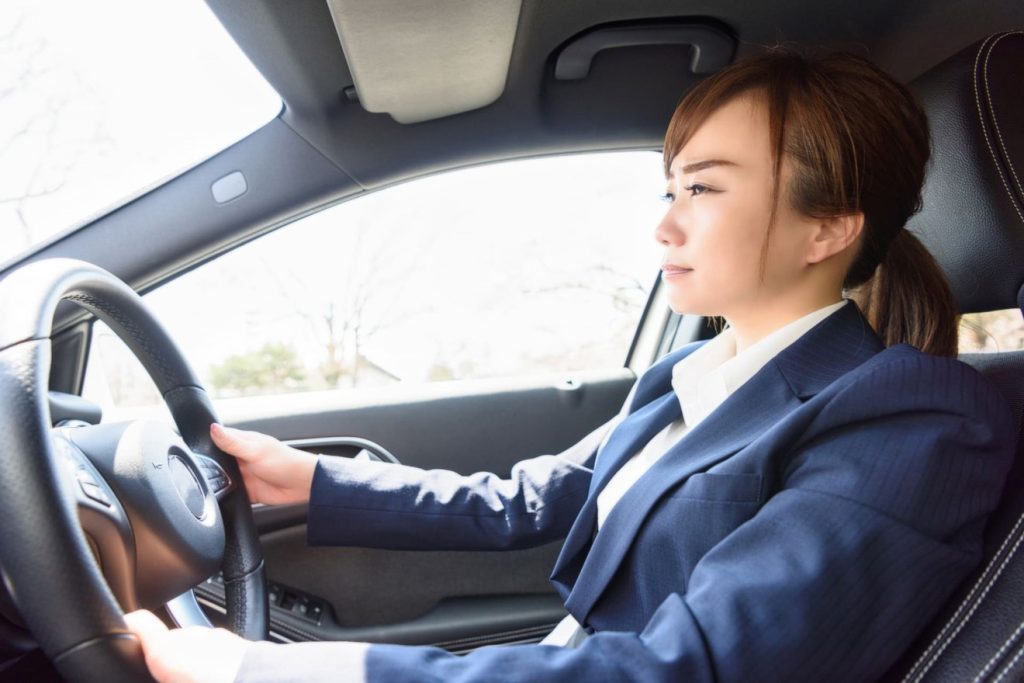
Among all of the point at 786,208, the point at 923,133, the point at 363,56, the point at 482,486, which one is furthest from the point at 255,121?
the point at 923,133

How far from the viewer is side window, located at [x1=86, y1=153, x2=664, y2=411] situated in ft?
6.12

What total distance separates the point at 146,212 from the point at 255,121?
263mm

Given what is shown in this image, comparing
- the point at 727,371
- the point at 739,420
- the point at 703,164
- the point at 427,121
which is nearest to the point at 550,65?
the point at 427,121

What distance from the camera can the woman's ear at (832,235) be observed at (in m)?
1.14

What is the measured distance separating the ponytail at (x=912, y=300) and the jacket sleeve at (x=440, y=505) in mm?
480

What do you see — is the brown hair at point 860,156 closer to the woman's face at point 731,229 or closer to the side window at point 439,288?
the woman's face at point 731,229

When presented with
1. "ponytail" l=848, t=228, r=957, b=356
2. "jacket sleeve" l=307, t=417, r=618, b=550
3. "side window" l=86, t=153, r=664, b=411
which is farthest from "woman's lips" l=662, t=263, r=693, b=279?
"side window" l=86, t=153, r=664, b=411

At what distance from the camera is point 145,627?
85 cm

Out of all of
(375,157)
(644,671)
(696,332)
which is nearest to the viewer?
(644,671)

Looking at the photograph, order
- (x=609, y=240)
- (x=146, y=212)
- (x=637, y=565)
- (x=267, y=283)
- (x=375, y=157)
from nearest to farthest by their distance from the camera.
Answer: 1. (x=637, y=565)
2. (x=146, y=212)
3. (x=375, y=157)
4. (x=267, y=283)
5. (x=609, y=240)

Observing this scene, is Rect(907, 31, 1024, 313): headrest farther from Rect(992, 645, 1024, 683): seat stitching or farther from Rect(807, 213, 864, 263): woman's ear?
Rect(992, 645, 1024, 683): seat stitching

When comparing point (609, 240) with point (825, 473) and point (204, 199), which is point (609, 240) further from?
point (825, 473)

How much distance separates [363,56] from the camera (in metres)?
1.39

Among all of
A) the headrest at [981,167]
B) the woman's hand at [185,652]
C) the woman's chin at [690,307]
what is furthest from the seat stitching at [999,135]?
the woman's hand at [185,652]
